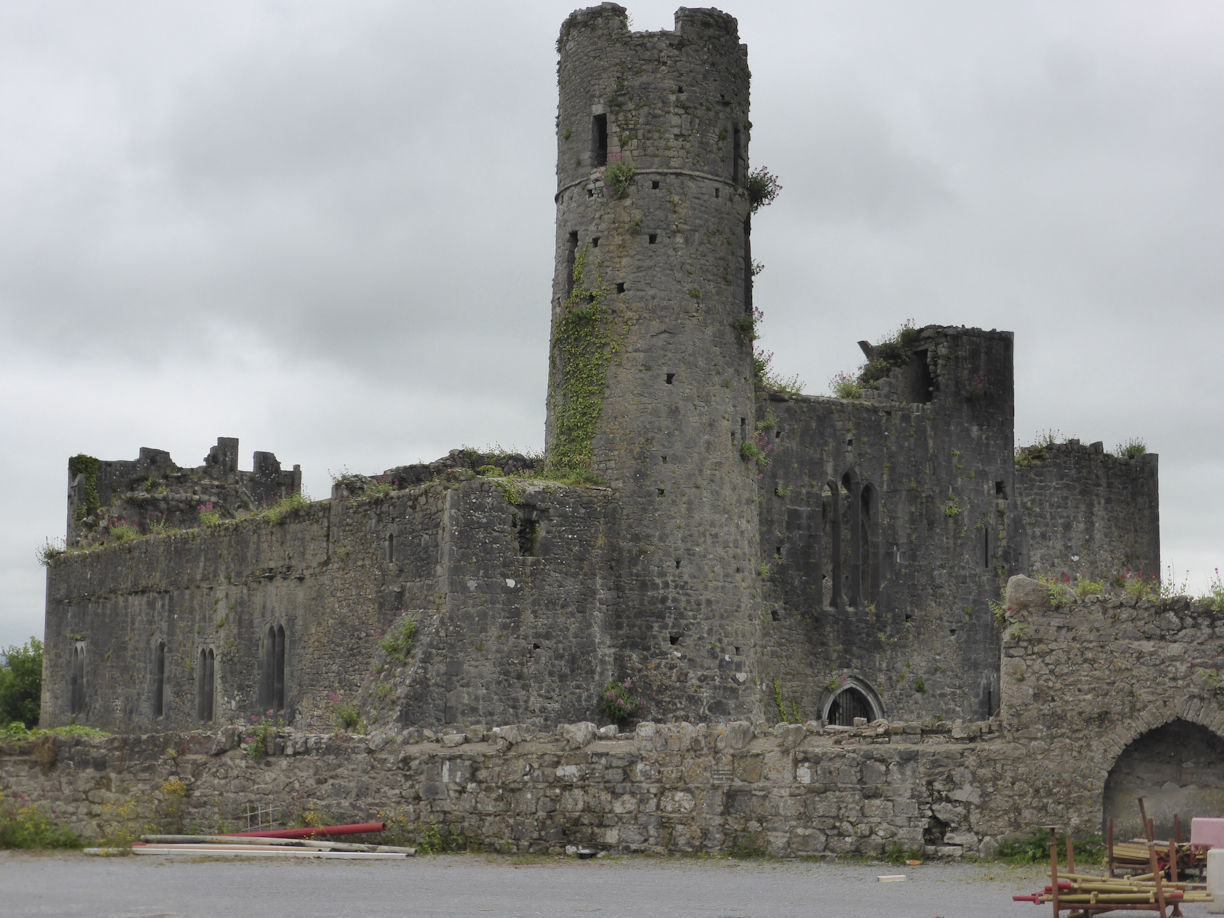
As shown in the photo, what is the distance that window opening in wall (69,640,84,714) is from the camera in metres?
42.3

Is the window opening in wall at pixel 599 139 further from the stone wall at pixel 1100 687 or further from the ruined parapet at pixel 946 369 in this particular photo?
the stone wall at pixel 1100 687

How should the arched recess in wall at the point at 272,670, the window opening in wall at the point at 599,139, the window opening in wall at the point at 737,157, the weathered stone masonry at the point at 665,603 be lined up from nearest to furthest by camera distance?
the weathered stone masonry at the point at 665,603 → the window opening in wall at the point at 599,139 → the window opening in wall at the point at 737,157 → the arched recess in wall at the point at 272,670

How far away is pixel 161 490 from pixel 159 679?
7.50 metres

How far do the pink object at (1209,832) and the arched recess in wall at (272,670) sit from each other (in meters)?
21.0

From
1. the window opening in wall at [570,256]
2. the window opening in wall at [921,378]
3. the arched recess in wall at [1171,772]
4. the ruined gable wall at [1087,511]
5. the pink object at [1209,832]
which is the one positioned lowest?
the pink object at [1209,832]

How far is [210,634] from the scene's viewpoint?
36.4 meters

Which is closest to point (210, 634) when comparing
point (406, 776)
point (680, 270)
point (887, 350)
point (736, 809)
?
point (680, 270)

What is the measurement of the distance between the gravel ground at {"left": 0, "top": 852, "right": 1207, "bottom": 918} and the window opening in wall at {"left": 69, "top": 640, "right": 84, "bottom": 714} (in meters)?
25.0

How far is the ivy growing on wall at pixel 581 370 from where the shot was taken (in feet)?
102

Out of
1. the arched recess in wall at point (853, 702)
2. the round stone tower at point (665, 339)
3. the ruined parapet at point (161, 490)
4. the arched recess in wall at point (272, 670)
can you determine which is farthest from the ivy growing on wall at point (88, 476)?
the arched recess in wall at point (853, 702)

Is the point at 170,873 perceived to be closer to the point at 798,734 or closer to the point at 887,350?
the point at 798,734

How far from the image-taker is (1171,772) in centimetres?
1739

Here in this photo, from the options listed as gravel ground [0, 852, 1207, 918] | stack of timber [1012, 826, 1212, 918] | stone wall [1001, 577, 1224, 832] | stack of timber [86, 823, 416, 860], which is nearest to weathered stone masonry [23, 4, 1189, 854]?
stone wall [1001, 577, 1224, 832]

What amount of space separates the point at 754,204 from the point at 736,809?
680 inches
